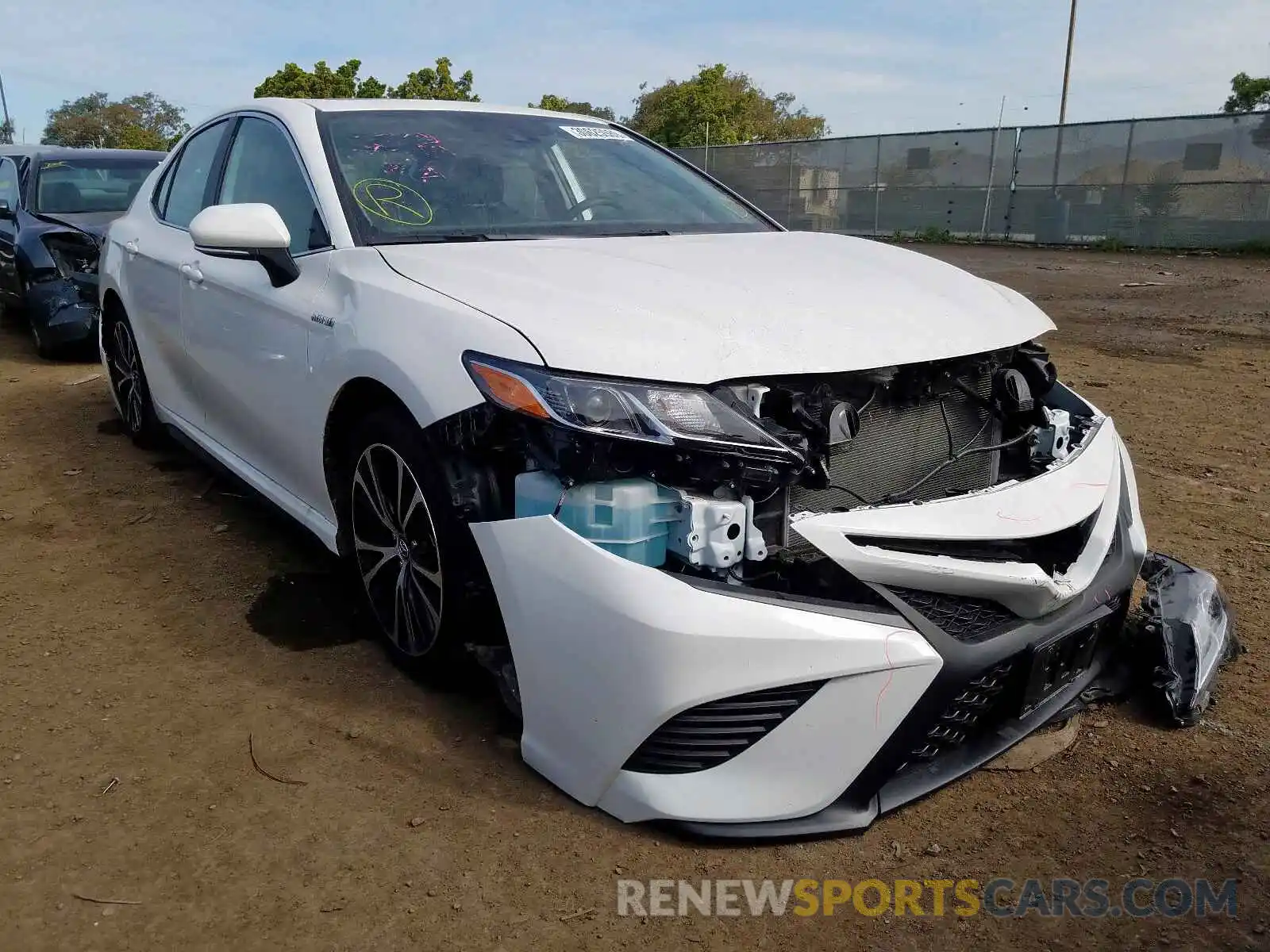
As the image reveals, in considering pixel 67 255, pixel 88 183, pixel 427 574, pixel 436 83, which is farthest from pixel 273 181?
pixel 436 83

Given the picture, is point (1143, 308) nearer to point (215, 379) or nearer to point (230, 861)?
point (215, 379)

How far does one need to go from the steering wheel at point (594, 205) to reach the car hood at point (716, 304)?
0.34m

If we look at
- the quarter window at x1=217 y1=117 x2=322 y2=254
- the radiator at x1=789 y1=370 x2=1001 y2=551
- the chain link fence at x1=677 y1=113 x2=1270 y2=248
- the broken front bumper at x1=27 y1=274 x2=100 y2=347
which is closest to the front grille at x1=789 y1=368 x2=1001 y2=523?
the radiator at x1=789 y1=370 x2=1001 y2=551

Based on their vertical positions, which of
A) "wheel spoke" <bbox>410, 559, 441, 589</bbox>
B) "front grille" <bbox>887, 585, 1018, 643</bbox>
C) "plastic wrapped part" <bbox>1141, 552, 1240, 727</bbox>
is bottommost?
"plastic wrapped part" <bbox>1141, 552, 1240, 727</bbox>

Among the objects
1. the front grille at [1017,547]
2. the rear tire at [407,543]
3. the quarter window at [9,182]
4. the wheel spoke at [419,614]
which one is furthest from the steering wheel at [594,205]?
the quarter window at [9,182]

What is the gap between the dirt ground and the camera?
6.55 feet

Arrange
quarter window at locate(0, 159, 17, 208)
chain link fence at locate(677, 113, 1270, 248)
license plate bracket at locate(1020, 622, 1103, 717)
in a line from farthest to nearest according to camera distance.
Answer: chain link fence at locate(677, 113, 1270, 248) → quarter window at locate(0, 159, 17, 208) → license plate bracket at locate(1020, 622, 1103, 717)

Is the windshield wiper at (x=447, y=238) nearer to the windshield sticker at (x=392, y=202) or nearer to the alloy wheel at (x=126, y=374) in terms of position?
the windshield sticker at (x=392, y=202)

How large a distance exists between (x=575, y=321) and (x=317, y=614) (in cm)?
168

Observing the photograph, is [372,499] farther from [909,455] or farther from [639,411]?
[909,455]

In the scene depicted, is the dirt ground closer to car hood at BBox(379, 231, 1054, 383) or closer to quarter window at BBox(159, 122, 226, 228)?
car hood at BBox(379, 231, 1054, 383)

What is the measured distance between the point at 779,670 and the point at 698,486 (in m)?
0.41

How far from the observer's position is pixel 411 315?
246 centimetres

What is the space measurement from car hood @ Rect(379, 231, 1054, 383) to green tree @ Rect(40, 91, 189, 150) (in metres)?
61.8
